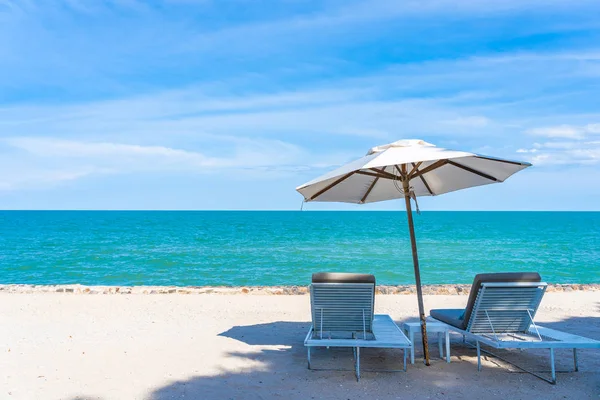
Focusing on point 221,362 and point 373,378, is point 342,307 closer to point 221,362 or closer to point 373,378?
point 373,378

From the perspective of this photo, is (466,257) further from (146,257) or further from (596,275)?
(146,257)

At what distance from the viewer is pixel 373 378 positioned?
16.3 ft

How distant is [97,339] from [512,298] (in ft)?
16.2

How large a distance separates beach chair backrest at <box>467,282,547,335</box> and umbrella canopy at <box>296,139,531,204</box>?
4.03 ft

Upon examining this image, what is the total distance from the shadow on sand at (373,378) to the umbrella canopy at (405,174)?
6.18ft

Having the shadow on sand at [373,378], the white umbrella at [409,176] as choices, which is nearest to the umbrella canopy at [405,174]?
the white umbrella at [409,176]

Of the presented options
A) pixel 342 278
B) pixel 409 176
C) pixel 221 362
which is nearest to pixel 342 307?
pixel 342 278

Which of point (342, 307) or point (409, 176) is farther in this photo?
point (409, 176)

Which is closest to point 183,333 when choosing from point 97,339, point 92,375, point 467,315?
point 97,339

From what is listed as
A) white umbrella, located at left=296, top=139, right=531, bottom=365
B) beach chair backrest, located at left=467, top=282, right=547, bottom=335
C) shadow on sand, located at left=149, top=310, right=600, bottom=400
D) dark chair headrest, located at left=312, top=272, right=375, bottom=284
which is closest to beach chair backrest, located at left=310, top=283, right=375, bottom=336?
dark chair headrest, located at left=312, top=272, right=375, bottom=284

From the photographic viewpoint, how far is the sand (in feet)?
15.1

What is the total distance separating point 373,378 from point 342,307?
75 cm

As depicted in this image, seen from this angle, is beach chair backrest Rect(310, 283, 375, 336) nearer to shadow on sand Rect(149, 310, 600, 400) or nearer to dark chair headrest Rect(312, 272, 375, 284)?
dark chair headrest Rect(312, 272, 375, 284)

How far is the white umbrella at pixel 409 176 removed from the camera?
16.0 feet
